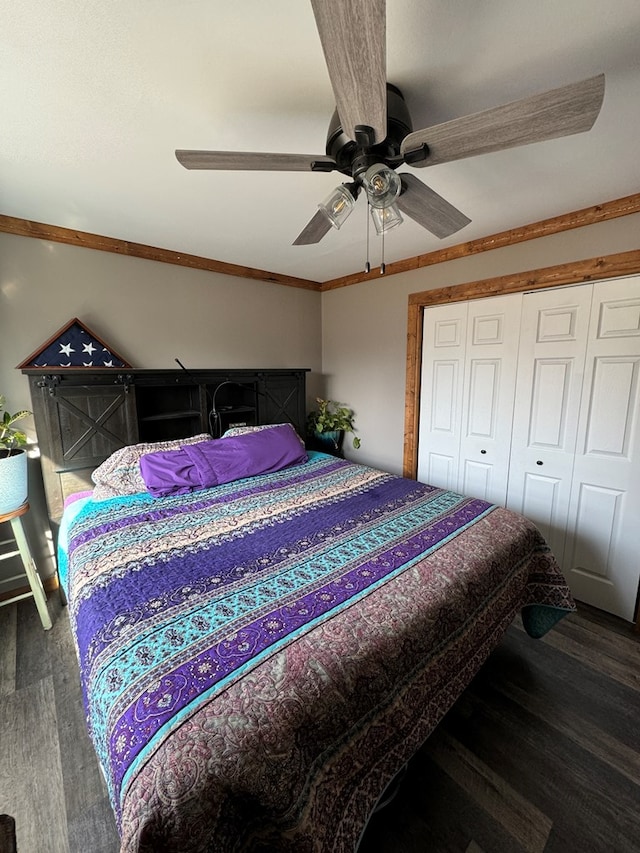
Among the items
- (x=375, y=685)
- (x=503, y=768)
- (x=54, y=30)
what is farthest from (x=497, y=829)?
(x=54, y=30)

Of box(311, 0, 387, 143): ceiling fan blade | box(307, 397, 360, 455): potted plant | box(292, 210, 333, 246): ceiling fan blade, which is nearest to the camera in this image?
box(311, 0, 387, 143): ceiling fan blade

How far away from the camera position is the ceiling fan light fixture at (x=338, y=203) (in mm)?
1217

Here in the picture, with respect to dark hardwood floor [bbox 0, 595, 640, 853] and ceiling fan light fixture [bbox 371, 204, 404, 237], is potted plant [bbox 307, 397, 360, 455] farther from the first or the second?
ceiling fan light fixture [bbox 371, 204, 404, 237]

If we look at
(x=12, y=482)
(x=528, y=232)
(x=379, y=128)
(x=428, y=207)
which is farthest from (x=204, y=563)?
(x=528, y=232)

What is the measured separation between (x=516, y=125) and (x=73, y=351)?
2614 millimetres

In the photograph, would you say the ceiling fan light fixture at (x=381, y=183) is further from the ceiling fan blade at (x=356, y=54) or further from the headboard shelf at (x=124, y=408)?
the headboard shelf at (x=124, y=408)

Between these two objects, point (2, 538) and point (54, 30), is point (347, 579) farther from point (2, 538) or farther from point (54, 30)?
point (2, 538)

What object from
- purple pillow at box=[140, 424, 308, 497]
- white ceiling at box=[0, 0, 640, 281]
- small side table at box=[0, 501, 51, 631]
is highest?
white ceiling at box=[0, 0, 640, 281]

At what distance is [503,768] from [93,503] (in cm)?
228

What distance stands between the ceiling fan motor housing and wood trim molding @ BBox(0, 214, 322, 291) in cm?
197

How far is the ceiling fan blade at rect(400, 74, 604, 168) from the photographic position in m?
0.84

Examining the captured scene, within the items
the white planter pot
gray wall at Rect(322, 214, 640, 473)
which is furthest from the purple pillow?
gray wall at Rect(322, 214, 640, 473)

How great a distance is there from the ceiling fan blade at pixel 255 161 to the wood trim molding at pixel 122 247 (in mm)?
1687

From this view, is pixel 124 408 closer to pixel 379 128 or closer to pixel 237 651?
pixel 237 651
